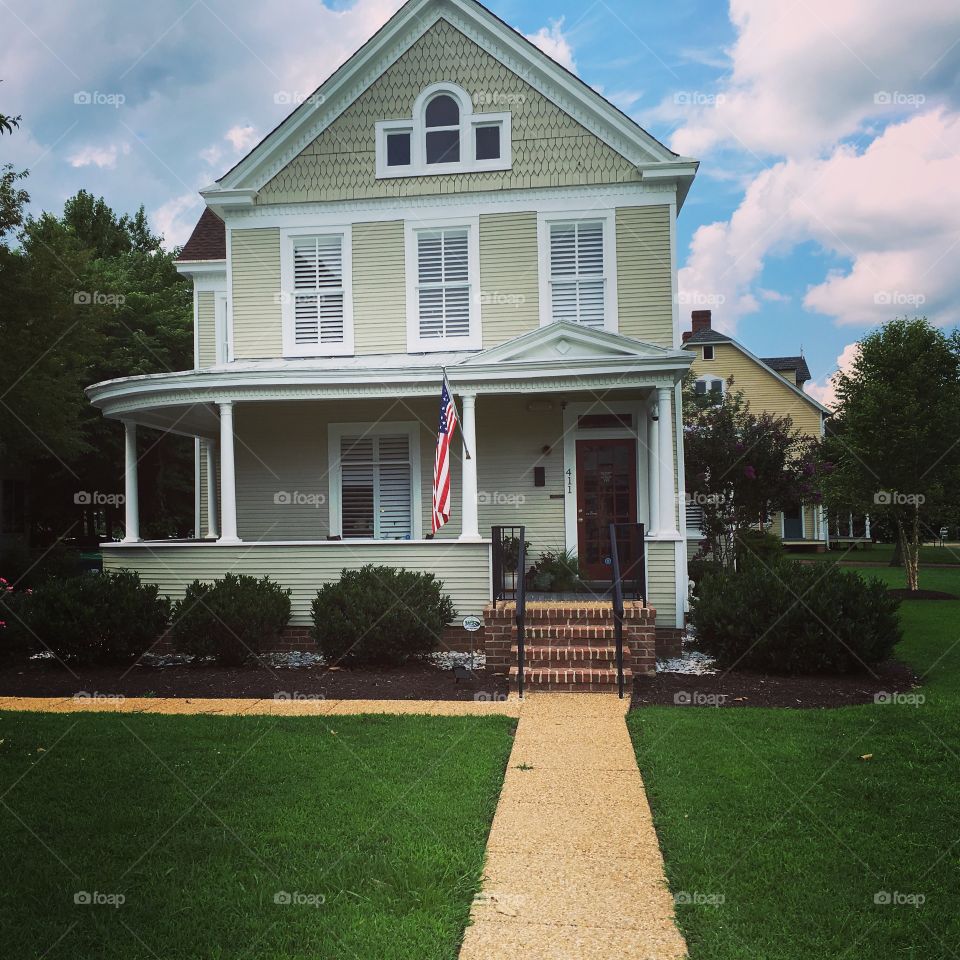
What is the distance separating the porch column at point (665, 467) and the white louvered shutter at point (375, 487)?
14.2ft

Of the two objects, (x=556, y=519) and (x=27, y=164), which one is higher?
(x=27, y=164)

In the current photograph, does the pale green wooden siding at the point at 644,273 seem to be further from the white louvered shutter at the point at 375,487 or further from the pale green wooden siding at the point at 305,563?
the pale green wooden siding at the point at 305,563

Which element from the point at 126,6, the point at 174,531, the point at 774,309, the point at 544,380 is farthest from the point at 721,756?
the point at 174,531

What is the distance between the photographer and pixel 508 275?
43.8 ft

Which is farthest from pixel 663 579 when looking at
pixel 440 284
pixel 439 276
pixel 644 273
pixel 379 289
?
pixel 379 289

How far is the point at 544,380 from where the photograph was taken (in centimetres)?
1166

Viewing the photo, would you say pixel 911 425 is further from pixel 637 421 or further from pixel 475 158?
pixel 475 158

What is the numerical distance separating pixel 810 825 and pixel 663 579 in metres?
6.60

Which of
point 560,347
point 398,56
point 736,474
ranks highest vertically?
point 398,56

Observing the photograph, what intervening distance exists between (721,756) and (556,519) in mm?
7336

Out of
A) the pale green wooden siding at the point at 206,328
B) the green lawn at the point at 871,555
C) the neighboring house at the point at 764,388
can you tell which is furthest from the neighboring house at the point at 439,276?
the neighboring house at the point at 764,388

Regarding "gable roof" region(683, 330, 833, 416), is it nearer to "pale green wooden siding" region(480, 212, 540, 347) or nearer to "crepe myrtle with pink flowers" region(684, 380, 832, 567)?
"crepe myrtle with pink flowers" region(684, 380, 832, 567)

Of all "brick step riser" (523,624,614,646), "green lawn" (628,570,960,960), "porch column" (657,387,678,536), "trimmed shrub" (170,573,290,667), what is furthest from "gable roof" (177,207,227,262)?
"green lawn" (628,570,960,960)

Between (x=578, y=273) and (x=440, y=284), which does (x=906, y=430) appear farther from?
(x=440, y=284)
